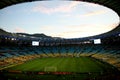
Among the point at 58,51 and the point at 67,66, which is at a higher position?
Result: the point at 58,51

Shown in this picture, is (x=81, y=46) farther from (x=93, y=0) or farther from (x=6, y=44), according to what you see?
(x=93, y=0)

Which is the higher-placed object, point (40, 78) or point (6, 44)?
point (6, 44)

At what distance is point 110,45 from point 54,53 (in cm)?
2602

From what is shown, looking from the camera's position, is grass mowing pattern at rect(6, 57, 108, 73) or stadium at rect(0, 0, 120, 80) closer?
grass mowing pattern at rect(6, 57, 108, 73)

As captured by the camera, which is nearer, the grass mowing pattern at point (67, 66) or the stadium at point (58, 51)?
the grass mowing pattern at point (67, 66)

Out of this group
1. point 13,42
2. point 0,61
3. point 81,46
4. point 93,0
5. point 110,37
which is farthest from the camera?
point 81,46

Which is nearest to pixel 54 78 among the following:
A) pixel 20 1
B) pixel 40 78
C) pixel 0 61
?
pixel 40 78

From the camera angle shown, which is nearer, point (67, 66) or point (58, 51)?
point (67, 66)

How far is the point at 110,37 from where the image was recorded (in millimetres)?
73438

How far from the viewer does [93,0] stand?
104 feet

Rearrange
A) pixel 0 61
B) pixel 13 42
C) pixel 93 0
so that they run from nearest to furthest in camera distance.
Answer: pixel 93 0, pixel 0 61, pixel 13 42

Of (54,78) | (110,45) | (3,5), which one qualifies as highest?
(3,5)

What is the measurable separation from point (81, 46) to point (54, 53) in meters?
17.7

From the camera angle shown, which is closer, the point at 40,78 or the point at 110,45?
the point at 40,78
